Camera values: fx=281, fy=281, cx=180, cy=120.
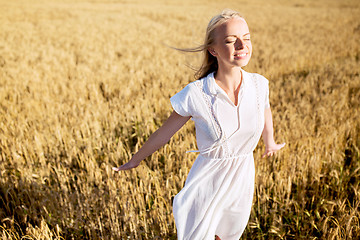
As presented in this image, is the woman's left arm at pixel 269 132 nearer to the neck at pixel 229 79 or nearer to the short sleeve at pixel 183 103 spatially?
the neck at pixel 229 79

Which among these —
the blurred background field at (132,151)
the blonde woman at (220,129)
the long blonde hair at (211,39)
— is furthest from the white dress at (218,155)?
the blurred background field at (132,151)

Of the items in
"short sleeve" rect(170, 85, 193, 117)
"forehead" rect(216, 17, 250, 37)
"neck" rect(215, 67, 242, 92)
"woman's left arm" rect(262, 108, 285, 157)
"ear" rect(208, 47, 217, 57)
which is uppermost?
"forehead" rect(216, 17, 250, 37)

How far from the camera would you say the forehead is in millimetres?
1094

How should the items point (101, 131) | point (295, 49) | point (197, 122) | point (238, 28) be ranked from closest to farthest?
point (238, 28) → point (197, 122) → point (101, 131) → point (295, 49)

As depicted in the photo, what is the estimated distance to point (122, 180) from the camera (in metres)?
2.03

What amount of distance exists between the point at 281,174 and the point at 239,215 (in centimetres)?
96

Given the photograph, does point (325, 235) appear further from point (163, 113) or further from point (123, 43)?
point (123, 43)

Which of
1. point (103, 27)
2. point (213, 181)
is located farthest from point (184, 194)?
point (103, 27)

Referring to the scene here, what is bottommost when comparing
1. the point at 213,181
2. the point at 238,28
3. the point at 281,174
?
the point at 281,174

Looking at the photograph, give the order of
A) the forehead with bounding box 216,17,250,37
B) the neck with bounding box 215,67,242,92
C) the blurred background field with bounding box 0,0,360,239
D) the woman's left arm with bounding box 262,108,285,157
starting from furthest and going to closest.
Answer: the blurred background field with bounding box 0,0,360,239, the woman's left arm with bounding box 262,108,285,157, the neck with bounding box 215,67,242,92, the forehead with bounding box 216,17,250,37

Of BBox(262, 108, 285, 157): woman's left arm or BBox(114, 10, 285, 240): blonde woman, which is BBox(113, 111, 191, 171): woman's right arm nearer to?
BBox(114, 10, 285, 240): blonde woman

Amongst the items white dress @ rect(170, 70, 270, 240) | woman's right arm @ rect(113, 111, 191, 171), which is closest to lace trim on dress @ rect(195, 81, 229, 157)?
white dress @ rect(170, 70, 270, 240)

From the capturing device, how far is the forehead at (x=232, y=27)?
1094 millimetres

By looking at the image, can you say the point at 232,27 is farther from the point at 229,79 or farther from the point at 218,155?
the point at 218,155
